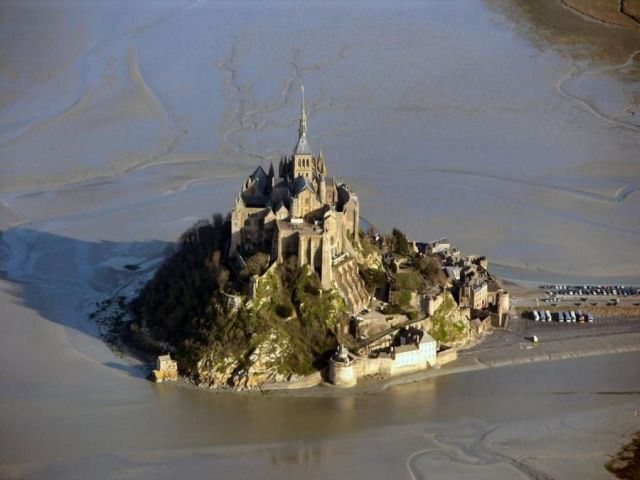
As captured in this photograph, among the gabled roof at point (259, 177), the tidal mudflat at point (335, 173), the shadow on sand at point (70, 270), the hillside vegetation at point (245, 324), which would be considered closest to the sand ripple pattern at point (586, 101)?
the tidal mudflat at point (335, 173)

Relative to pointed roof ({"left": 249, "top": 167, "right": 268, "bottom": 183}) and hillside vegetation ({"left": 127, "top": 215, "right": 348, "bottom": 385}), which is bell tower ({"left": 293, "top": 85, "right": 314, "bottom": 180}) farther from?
hillside vegetation ({"left": 127, "top": 215, "right": 348, "bottom": 385})

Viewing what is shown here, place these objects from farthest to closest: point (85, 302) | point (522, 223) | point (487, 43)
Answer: point (487, 43) → point (522, 223) → point (85, 302)

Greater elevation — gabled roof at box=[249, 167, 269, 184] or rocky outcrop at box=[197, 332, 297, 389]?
gabled roof at box=[249, 167, 269, 184]

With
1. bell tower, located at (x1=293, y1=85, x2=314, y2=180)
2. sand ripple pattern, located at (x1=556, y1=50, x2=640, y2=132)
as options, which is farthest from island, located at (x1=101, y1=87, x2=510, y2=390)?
sand ripple pattern, located at (x1=556, y1=50, x2=640, y2=132)

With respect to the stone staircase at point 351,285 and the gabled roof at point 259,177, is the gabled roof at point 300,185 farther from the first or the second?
the stone staircase at point 351,285

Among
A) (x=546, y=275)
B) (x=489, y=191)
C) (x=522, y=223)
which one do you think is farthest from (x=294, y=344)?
(x=489, y=191)

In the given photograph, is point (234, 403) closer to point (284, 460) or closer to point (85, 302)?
point (284, 460)
